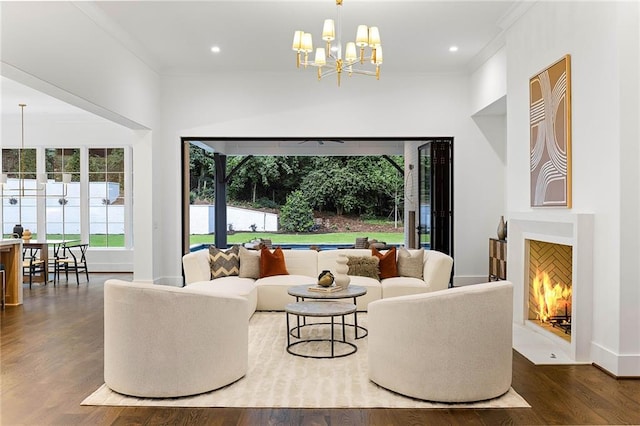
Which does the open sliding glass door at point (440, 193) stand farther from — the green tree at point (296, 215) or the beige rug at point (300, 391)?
the green tree at point (296, 215)

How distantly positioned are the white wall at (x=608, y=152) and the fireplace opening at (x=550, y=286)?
84cm

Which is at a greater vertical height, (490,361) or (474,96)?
(474,96)

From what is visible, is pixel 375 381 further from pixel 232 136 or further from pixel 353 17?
pixel 232 136

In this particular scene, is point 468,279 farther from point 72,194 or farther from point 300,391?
point 72,194

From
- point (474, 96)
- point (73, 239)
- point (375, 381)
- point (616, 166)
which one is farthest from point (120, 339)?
point (73, 239)

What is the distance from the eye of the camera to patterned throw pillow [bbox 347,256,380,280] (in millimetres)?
6281

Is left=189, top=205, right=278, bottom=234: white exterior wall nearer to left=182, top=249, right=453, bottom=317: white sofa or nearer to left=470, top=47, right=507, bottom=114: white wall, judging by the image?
left=470, top=47, right=507, bottom=114: white wall

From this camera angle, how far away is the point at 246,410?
3.19 meters

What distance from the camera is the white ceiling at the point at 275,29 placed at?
570cm

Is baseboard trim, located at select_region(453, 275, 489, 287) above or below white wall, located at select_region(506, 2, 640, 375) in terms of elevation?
below

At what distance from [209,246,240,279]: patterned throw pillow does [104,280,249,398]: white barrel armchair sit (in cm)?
285

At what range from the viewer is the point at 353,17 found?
19.8ft

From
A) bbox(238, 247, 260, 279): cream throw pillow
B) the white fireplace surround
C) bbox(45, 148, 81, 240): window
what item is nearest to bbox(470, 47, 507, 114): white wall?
the white fireplace surround

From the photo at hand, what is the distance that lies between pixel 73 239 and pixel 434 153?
717cm
